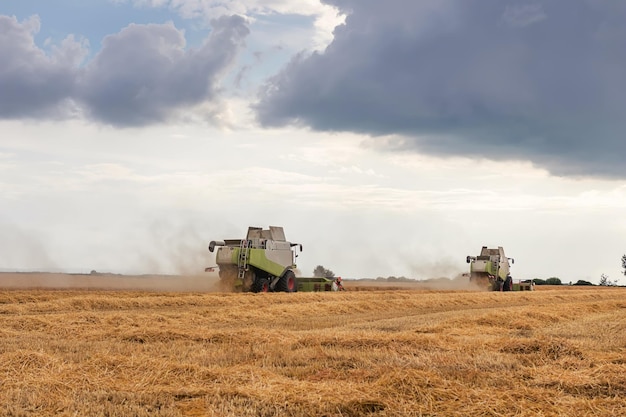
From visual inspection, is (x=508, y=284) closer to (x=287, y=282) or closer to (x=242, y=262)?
(x=287, y=282)

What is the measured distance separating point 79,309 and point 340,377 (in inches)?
617

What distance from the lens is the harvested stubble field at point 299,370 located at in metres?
7.74

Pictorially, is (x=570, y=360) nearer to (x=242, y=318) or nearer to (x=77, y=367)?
(x=77, y=367)

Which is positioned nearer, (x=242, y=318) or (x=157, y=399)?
(x=157, y=399)

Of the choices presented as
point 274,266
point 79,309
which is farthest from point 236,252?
point 79,309

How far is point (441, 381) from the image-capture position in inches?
340

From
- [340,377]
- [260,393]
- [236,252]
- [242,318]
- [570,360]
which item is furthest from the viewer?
[236,252]

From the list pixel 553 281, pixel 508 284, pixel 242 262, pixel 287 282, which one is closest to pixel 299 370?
pixel 242 262

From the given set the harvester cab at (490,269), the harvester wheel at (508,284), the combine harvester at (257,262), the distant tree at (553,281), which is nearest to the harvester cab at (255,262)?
the combine harvester at (257,262)

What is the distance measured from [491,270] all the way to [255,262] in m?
22.7

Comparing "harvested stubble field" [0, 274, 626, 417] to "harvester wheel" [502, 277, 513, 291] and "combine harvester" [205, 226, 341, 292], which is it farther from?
"harvester wheel" [502, 277, 513, 291]

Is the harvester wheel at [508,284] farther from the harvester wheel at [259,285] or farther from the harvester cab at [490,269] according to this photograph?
the harvester wheel at [259,285]

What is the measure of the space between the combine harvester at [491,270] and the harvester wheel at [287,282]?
724 inches

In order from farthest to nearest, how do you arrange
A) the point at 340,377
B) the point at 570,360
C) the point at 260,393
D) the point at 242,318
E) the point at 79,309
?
the point at 79,309
the point at 242,318
the point at 570,360
the point at 340,377
the point at 260,393
